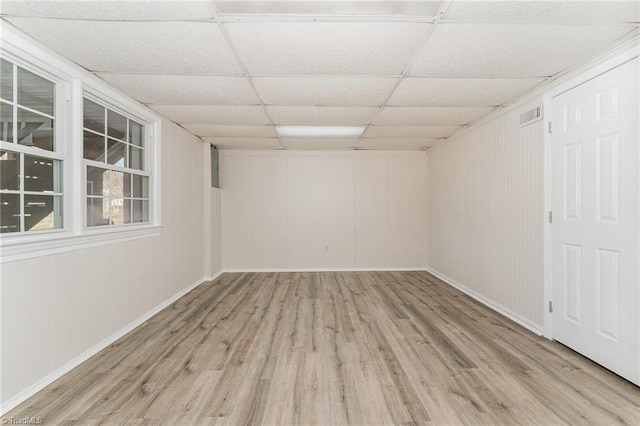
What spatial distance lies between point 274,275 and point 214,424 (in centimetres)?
389

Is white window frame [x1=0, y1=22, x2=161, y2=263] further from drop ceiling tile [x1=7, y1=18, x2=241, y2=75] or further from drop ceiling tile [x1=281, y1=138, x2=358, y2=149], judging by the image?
drop ceiling tile [x1=281, y1=138, x2=358, y2=149]

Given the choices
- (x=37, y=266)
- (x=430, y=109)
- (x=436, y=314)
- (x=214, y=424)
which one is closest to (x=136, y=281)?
(x=37, y=266)

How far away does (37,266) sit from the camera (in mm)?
2045

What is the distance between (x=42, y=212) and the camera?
2.21m

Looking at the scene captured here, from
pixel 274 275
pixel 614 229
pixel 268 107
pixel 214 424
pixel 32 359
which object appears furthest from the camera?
pixel 274 275

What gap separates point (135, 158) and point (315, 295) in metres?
2.90

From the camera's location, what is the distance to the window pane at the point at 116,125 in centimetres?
294

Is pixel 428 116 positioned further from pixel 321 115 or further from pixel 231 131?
pixel 231 131

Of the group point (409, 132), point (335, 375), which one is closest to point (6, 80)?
point (335, 375)

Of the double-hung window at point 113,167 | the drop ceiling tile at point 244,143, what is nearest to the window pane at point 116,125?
the double-hung window at point 113,167

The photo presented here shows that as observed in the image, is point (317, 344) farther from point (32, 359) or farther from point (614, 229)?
point (614, 229)

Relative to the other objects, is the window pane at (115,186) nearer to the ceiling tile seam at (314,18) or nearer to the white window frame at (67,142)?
the white window frame at (67,142)

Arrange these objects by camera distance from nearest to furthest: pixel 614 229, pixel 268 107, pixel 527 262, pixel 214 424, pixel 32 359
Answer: pixel 214 424 → pixel 32 359 → pixel 614 229 → pixel 527 262 → pixel 268 107

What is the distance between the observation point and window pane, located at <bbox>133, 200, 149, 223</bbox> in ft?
11.0
